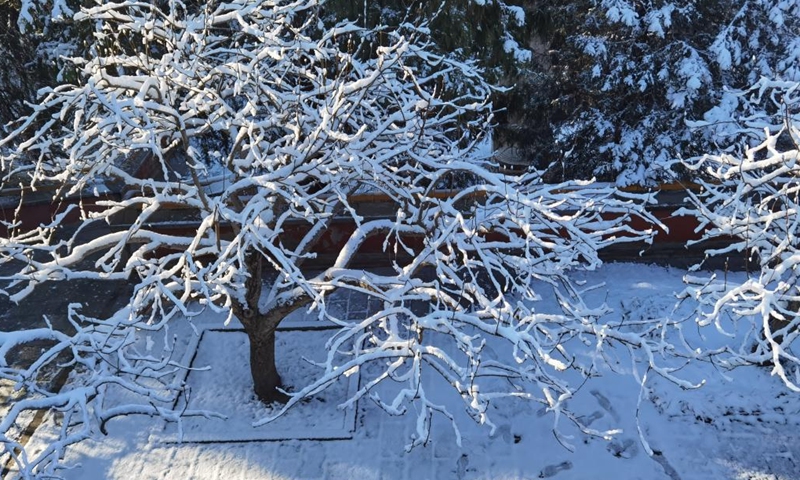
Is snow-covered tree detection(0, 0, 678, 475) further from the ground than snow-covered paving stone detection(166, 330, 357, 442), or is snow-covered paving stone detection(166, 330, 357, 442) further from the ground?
snow-covered tree detection(0, 0, 678, 475)

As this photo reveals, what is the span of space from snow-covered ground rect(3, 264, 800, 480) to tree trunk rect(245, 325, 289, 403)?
0.69 ft

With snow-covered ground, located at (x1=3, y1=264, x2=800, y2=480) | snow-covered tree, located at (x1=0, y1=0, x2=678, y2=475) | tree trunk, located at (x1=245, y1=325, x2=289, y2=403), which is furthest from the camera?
tree trunk, located at (x1=245, y1=325, x2=289, y2=403)

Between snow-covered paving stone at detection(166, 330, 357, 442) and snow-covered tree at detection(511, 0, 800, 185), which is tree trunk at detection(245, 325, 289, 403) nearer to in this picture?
snow-covered paving stone at detection(166, 330, 357, 442)

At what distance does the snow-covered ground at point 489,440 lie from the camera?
736 cm

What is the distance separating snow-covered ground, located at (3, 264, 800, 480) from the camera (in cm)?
736

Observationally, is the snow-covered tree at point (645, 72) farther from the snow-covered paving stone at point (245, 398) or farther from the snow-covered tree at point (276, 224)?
the snow-covered paving stone at point (245, 398)

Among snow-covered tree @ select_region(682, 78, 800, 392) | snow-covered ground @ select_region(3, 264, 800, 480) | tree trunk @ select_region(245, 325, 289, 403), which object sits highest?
snow-covered tree @ select_region(682, 78, 800, 392)

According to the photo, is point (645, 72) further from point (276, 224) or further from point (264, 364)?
point (264, 364)

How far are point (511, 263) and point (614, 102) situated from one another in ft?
17.4

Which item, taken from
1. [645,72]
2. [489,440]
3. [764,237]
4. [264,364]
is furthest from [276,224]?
[645,72]

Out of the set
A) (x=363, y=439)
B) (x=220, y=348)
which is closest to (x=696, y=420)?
(x=363, y=439)

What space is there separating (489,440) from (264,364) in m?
2.82

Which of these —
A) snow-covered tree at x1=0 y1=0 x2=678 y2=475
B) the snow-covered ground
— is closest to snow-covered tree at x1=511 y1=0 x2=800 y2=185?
snow-covered tree at x1=0 y1=0 x2=678 y2=475

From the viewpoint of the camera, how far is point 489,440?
7.69m
